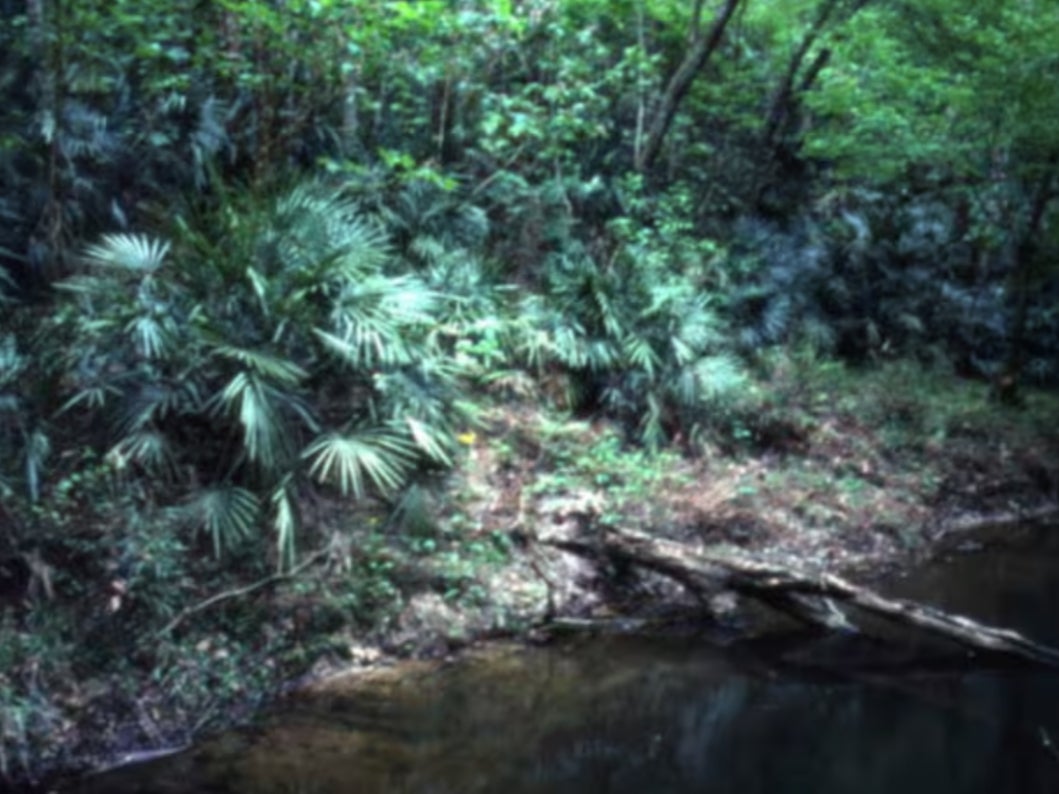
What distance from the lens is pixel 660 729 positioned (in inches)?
279

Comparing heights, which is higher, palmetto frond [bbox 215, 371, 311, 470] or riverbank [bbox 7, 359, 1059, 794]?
palmetto frond [bbox 215, 371, 311, 470]

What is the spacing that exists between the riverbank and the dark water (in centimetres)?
42

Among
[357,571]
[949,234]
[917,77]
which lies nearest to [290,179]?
[357,571]

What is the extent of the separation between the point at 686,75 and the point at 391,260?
20.1 ft

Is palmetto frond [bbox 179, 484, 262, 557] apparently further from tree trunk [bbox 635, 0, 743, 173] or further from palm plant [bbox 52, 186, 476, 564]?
tree trunk [bbox 635, 0, 743, 173]

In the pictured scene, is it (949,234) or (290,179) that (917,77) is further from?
(290,179)

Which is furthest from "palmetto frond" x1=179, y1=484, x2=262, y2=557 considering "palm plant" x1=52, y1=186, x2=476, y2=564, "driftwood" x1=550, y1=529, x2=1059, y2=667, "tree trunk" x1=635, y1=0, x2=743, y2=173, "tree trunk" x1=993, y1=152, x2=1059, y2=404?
"tree trunk" x1=993, y1=152, x2=1059, y2=404

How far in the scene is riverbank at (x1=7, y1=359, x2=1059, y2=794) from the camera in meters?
6.94

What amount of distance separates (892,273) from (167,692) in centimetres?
1498

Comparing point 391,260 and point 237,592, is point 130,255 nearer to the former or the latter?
point 391,260

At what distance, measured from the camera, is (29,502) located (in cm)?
696

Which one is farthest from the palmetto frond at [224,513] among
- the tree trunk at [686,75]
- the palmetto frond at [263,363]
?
the tree trunk at [686,75]

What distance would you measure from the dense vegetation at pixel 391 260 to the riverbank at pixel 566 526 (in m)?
0.07

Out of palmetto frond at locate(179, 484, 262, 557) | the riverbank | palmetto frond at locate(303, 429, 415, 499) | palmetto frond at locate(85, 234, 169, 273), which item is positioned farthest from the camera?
palmetto frond at locate(85, 234, 169, 273)
